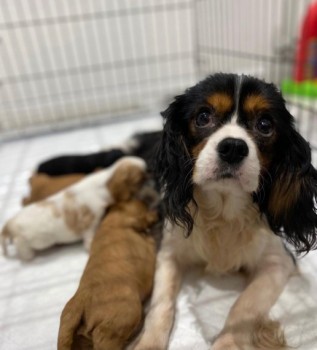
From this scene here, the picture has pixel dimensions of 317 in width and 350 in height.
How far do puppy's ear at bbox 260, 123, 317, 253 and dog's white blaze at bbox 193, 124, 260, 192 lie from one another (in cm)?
13

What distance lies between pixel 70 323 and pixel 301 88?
232 cm

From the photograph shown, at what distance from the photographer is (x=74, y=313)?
95 cm

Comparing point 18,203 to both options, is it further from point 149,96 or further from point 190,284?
point 149,96

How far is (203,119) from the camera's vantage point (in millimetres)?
1042

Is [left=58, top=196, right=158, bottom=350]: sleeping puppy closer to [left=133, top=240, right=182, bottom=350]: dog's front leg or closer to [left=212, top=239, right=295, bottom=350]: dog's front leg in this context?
[left=133, top=240, right=182, bottom=350]: dog's front leg

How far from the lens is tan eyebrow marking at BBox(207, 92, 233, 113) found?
100 centimetres

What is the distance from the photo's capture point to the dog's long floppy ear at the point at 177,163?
1092mm

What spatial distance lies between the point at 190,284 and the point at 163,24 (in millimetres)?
2516

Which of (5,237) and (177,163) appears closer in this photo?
(177,163)

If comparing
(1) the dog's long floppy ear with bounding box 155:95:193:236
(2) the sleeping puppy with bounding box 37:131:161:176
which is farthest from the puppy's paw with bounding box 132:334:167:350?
(2) the sleeping puppy with bounding box 37:131:161:176

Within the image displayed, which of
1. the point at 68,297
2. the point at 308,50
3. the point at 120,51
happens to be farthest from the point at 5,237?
the point at 308,50

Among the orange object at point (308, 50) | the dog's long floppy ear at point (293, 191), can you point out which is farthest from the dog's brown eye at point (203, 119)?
the orange object at point (308, 50)

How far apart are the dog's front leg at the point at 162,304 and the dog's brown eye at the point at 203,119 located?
1.63 feet

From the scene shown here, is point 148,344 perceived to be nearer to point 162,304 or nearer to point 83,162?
point 162,304
